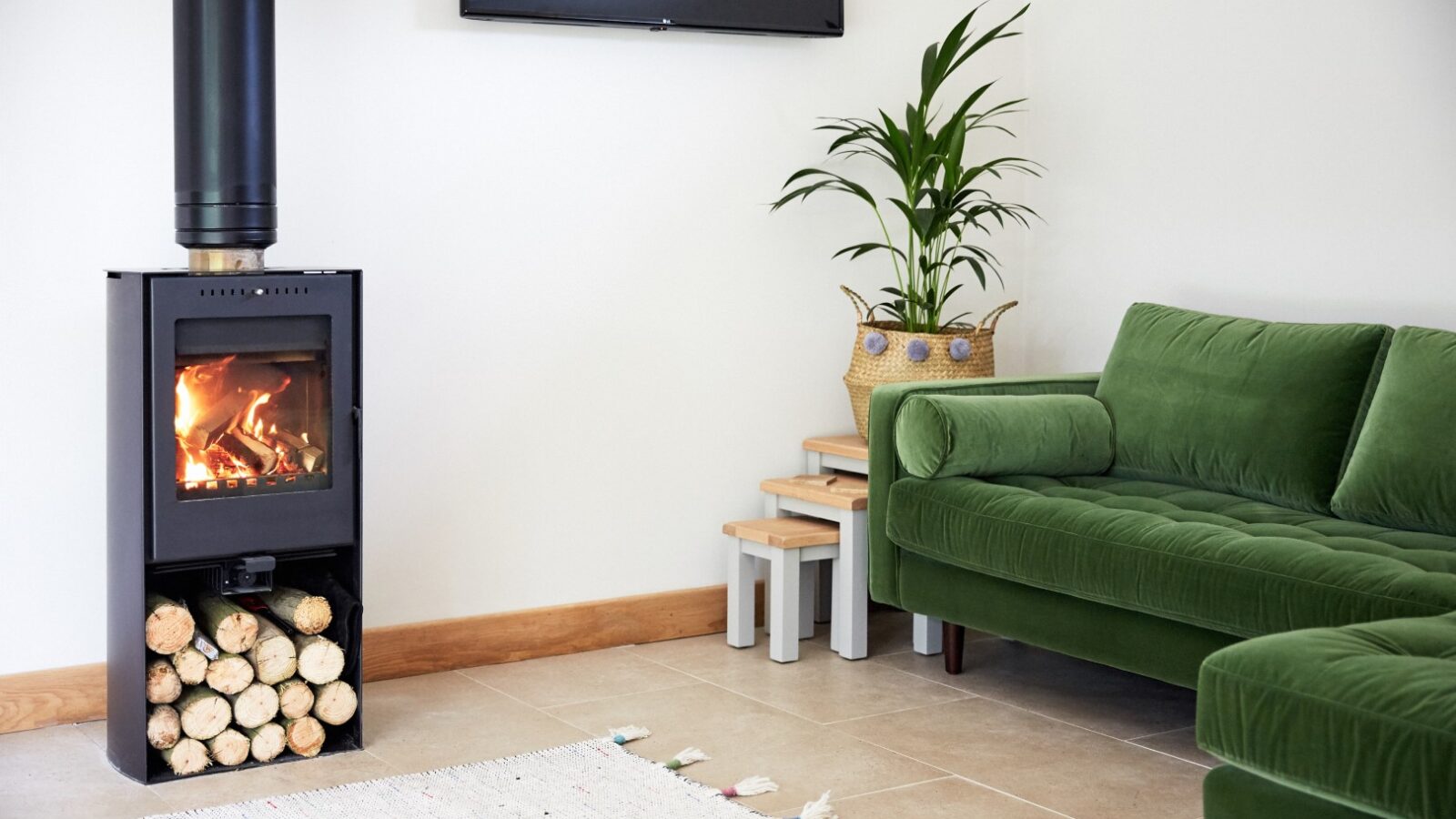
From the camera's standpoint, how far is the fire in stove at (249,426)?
289cm

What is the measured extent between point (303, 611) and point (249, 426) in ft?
1.27

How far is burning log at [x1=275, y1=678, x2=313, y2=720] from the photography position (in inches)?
118

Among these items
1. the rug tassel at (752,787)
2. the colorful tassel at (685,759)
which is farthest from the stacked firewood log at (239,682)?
the rug tassel at (752,787)

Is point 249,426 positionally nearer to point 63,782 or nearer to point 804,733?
point 63,782

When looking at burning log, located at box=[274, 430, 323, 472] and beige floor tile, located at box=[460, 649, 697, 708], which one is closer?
burning log, located at box=[274, 430, 323, 472]

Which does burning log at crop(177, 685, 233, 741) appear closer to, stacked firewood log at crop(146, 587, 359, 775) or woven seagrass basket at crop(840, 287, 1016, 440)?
stacked firewood log at crop(146, 587, 359, 775)

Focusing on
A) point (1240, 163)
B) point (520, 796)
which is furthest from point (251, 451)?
point (1240, 163)

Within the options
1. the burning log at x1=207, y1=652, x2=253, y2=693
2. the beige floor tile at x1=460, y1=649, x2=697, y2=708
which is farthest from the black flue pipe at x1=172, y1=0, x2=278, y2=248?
the beige floor tile at x1=460, y1=649, x2=697, y2=708

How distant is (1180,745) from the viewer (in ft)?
10.3

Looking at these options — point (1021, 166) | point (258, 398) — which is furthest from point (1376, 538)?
point (258, 398)

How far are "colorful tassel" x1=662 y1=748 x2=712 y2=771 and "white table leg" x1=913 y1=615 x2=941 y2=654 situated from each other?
101cm

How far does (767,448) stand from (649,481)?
375 millimetres

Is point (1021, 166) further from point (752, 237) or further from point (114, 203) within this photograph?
point (114, 203)

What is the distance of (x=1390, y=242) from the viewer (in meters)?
3.49
